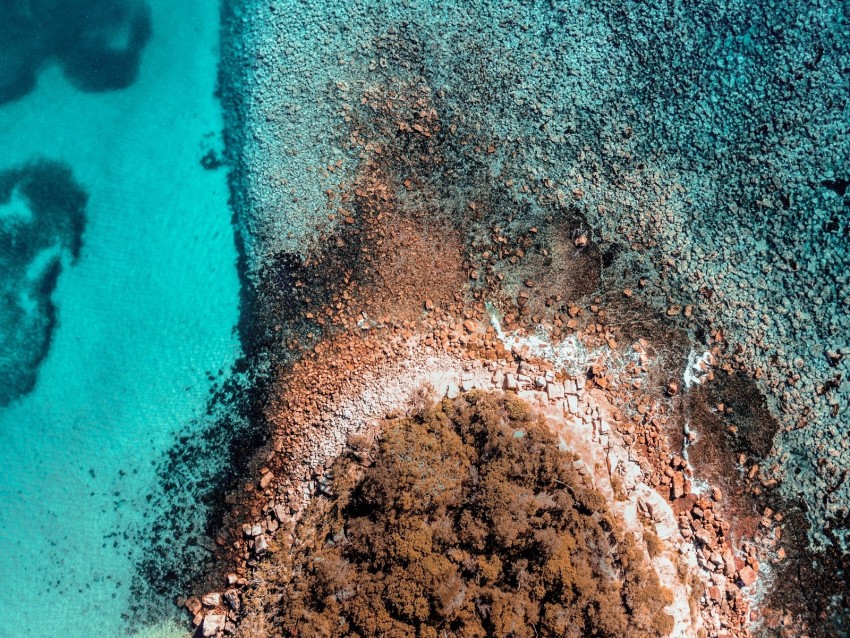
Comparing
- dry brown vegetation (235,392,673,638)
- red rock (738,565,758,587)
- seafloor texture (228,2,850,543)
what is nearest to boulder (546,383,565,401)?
dry brown vegetation (235,392,673,638)

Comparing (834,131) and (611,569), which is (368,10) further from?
(611,569)

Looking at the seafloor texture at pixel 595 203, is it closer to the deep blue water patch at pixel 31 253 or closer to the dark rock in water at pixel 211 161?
the dark rock in water at pixel 211 161

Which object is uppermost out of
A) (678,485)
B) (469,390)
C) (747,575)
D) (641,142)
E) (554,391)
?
(641,142)

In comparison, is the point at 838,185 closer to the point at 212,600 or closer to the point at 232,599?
the point at 232,599

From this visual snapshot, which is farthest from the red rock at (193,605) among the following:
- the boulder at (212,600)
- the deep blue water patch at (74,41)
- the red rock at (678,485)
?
the deep blue water patch at (74,41)

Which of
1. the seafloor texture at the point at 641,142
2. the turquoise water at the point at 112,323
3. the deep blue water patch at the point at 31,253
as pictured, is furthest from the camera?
the deep blue water patch at the point at 31,253

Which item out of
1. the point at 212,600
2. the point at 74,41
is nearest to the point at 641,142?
the point at 212,600
